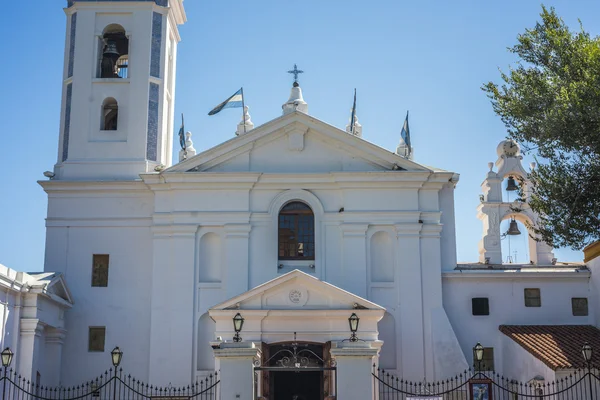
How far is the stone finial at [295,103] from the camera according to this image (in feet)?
113

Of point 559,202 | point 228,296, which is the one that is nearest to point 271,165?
point 228,296

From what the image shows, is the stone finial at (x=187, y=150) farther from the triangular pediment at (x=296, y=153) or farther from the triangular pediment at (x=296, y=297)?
the triangular pediment at (x=296, y=297)

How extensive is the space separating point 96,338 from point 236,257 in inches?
226

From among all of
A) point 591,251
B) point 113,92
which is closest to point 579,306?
point 591,251

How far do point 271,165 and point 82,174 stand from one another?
7111 mm

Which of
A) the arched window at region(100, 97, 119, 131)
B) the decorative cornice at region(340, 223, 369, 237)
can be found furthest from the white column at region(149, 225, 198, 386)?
the decorative cornice at region(340, 223, 369, 237)

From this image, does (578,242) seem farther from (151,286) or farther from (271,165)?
(151,286)

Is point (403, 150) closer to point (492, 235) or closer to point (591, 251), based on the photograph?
point (492, 235)

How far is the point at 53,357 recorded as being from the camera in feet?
101

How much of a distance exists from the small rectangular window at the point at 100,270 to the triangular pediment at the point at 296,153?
4153mm

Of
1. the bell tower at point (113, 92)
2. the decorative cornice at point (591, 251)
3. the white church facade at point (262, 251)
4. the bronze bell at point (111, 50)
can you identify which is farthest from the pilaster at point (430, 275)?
the bronze bell at point (111, 50)

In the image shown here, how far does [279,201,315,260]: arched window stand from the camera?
31.8 m

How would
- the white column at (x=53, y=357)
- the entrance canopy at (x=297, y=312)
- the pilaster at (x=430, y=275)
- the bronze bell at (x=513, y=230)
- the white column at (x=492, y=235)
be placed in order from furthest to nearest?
the bronze bell at (x=513, y=230) < the white column at (x=492, y=235) < the pilaster at (x=430, y=275) < the white column at (x=53, y=357) < the entrance canopy at (x=297, y=312)

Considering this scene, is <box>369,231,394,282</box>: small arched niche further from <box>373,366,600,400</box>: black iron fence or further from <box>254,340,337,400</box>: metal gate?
<box>254,340,337,400</box>: metal gate
